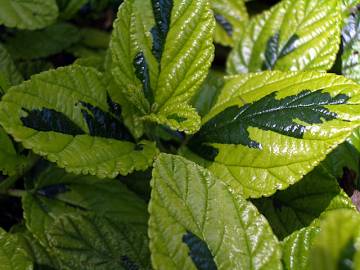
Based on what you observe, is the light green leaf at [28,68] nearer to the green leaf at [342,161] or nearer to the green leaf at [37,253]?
the green leaf at [37,253]

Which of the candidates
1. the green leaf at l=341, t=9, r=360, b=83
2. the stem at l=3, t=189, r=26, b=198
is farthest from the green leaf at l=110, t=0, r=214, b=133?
the green leaf at l=341, t=9, r=360, b=83

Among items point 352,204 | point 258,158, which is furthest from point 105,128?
point 352,204

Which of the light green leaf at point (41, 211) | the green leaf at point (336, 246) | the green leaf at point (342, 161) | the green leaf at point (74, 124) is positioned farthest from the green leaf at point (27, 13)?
the green leaf at point (336, 246)

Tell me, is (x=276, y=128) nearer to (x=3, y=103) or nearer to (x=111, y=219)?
(x=111, y=219)

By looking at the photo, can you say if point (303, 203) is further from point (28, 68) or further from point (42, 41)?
point (42, 41)

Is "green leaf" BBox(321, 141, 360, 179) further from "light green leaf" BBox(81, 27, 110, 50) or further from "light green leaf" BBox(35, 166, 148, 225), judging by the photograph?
"light green leaf" BBox(81, 27, 110, 50)
